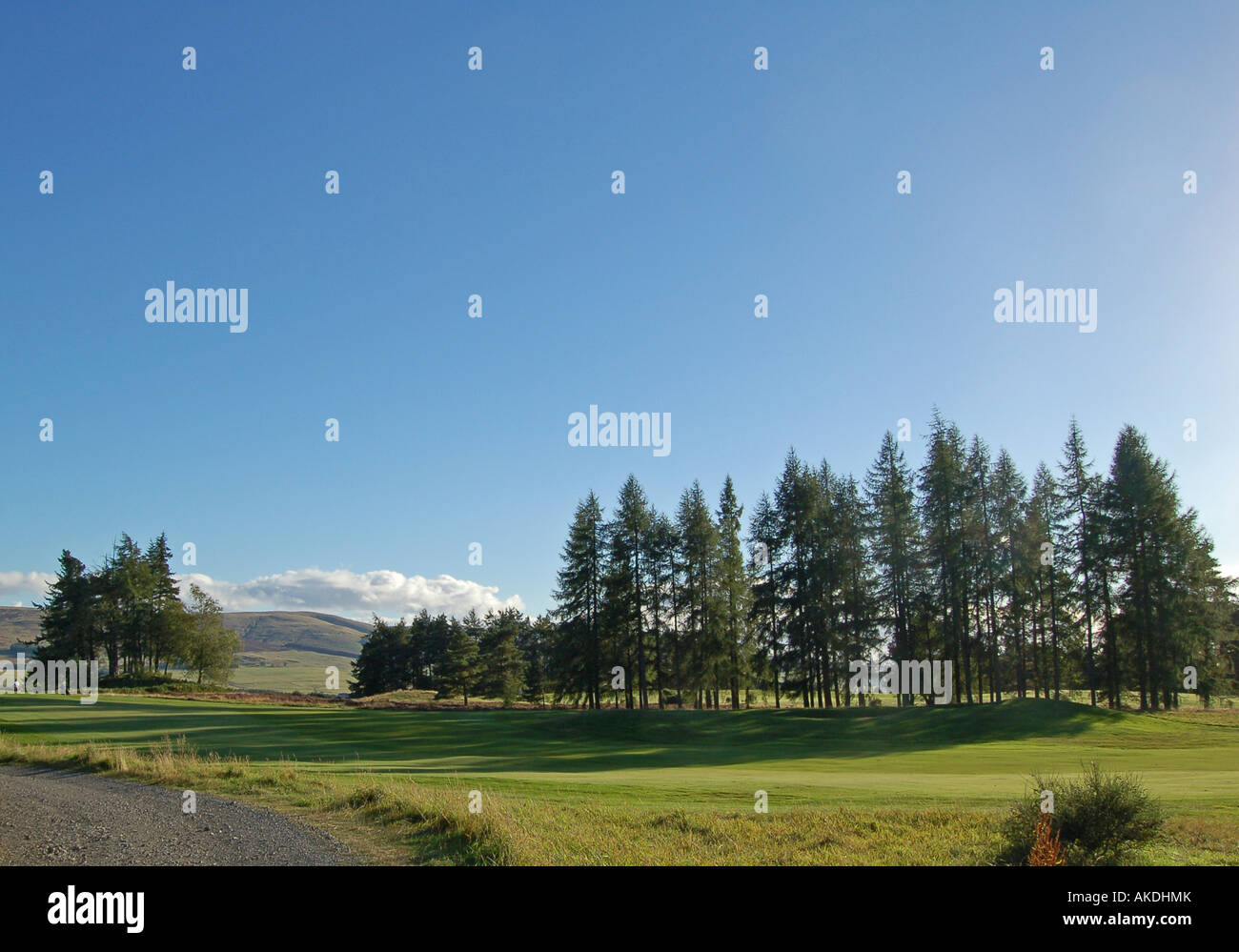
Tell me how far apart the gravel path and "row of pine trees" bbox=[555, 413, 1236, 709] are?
42.0m

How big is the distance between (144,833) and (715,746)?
92.8ft

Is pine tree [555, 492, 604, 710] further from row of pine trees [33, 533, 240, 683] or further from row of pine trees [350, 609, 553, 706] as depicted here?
row of pine trees [33, 533, 240, 683]

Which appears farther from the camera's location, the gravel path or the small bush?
the small bush

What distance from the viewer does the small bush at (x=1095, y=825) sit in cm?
1068

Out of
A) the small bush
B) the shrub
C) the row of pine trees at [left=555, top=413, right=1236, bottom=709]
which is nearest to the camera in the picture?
the shrub

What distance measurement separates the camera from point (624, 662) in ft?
190

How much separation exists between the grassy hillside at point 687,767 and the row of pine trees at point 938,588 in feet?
23.2

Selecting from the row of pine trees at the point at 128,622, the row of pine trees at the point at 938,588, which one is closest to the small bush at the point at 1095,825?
the row of pine trees at the point at 938,588

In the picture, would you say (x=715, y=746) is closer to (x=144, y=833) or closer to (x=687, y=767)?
(x=687, y=767)

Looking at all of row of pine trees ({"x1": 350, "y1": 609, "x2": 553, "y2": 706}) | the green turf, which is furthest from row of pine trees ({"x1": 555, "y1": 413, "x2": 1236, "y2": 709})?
row of pine trees ({"x1": 350, "y1": 609, "x2": 553, "y2": 706})

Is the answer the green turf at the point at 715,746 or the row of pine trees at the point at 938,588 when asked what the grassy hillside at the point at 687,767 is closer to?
the green turf at the point at 715,746

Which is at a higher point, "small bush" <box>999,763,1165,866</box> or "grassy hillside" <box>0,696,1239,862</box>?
"small bush" <box>999,763,1165,866</box>

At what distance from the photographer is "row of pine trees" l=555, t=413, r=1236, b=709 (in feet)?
159
